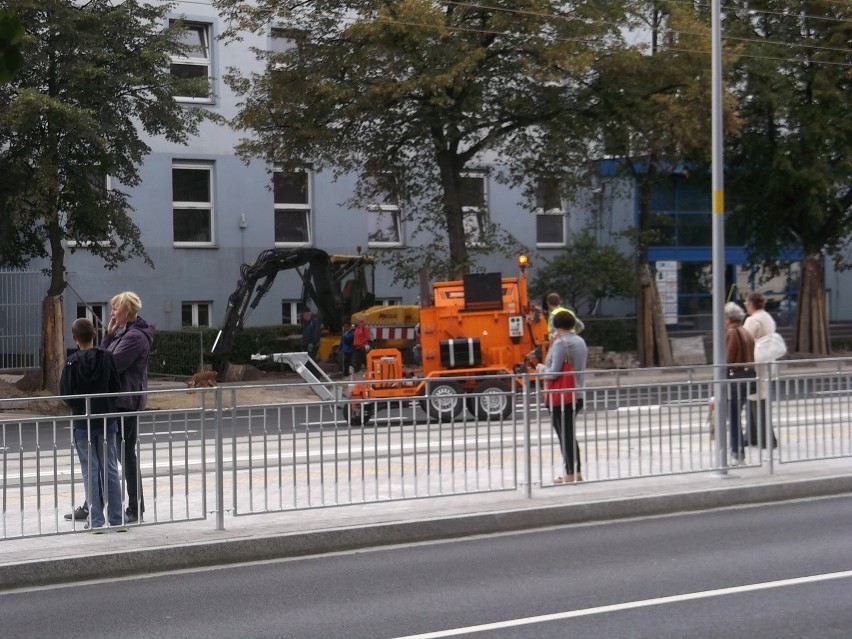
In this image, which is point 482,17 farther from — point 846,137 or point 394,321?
point 846,137

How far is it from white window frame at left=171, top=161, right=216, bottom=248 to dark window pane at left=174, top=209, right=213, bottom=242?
5 cm

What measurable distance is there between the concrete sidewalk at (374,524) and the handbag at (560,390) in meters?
0.80

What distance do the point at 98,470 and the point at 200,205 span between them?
25.1 m

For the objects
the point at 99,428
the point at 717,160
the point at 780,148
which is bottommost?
the point at 99,428

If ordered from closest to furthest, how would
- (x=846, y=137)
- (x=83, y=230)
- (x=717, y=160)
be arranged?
(x=717, y=160) → (x=83, y=230) → (x=846, y=137)

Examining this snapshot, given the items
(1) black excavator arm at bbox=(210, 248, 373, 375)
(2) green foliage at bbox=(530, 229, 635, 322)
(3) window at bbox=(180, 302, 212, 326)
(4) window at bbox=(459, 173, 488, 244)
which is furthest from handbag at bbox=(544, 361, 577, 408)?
(3) window at bbox=(180, 302, 212, 326)

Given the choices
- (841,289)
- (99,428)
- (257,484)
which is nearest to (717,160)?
(257,484)

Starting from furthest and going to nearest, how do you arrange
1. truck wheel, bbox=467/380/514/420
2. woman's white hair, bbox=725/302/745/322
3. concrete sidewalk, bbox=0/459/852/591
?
woman's white hair, bbox=725/302/745/322
truck wheel, bbox=467/380/514/420
concrete sidewalk, bbox=0/459/852/591

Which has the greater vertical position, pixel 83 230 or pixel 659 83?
pixel 659 83

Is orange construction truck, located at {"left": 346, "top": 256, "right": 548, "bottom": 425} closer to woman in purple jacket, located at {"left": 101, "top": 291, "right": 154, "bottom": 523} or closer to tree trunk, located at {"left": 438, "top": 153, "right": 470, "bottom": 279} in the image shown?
tree trunk, located at {"left": 438, "top": 153, "right": 470, "bottom": 279}

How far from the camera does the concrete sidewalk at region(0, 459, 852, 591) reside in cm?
Result: 845

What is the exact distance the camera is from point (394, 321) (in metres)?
27.1

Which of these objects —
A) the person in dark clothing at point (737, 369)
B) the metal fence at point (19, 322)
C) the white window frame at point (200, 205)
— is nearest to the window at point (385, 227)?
the white window frame at point (200, 205)

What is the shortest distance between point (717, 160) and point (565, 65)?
12813mm
